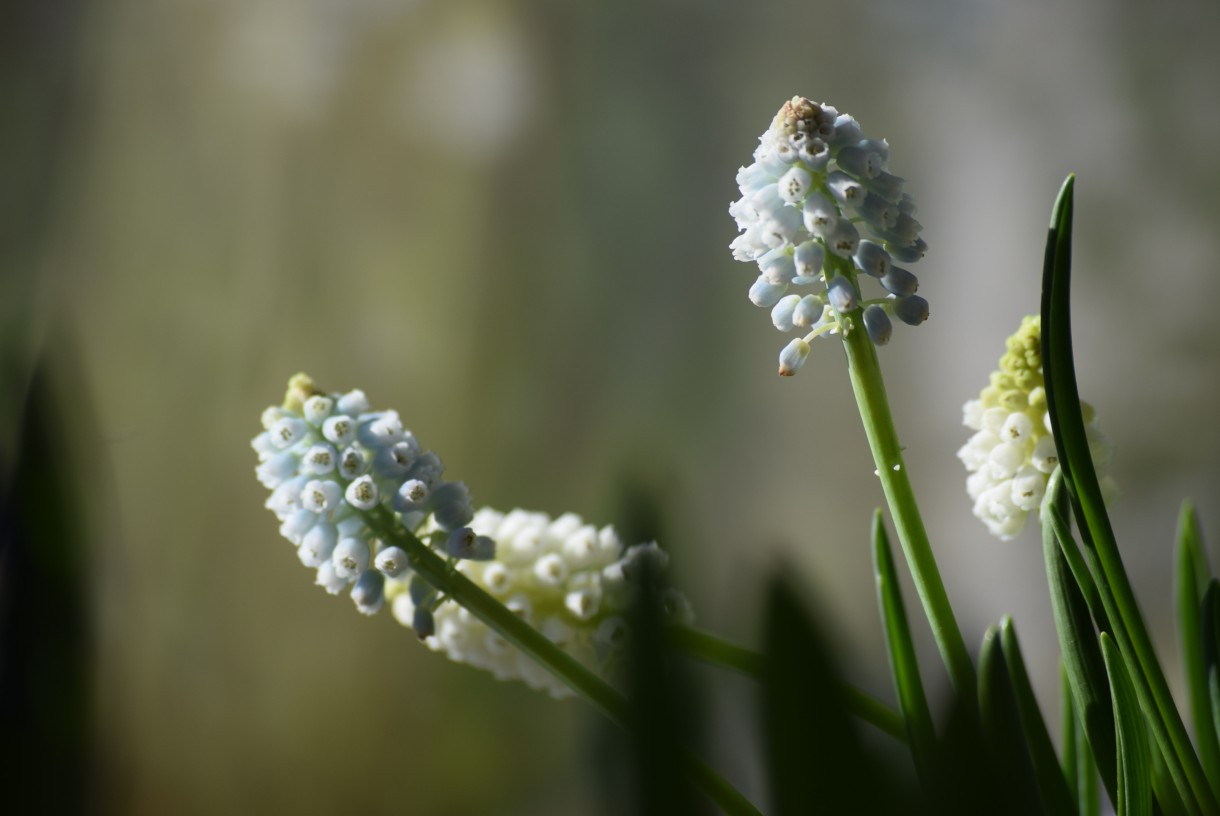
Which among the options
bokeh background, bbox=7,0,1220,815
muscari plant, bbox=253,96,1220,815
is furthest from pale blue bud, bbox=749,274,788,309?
bokeh background, bbox=7,0,1220,815

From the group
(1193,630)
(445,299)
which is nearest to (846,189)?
(1193,630)

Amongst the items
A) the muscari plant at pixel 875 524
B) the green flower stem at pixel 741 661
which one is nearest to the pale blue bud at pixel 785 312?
the muscari plant at pixel 875 524

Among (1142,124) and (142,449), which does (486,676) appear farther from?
(1142,124)

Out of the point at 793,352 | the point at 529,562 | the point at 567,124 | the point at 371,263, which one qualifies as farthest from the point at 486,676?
the point at 793,352

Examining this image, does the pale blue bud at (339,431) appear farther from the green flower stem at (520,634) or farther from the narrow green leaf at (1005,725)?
the narrow green leaf at (1005,725)

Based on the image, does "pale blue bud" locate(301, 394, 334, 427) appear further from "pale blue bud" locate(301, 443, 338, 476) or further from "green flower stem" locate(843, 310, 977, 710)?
"green flower stem" locate(843, 310, 977, 710)
